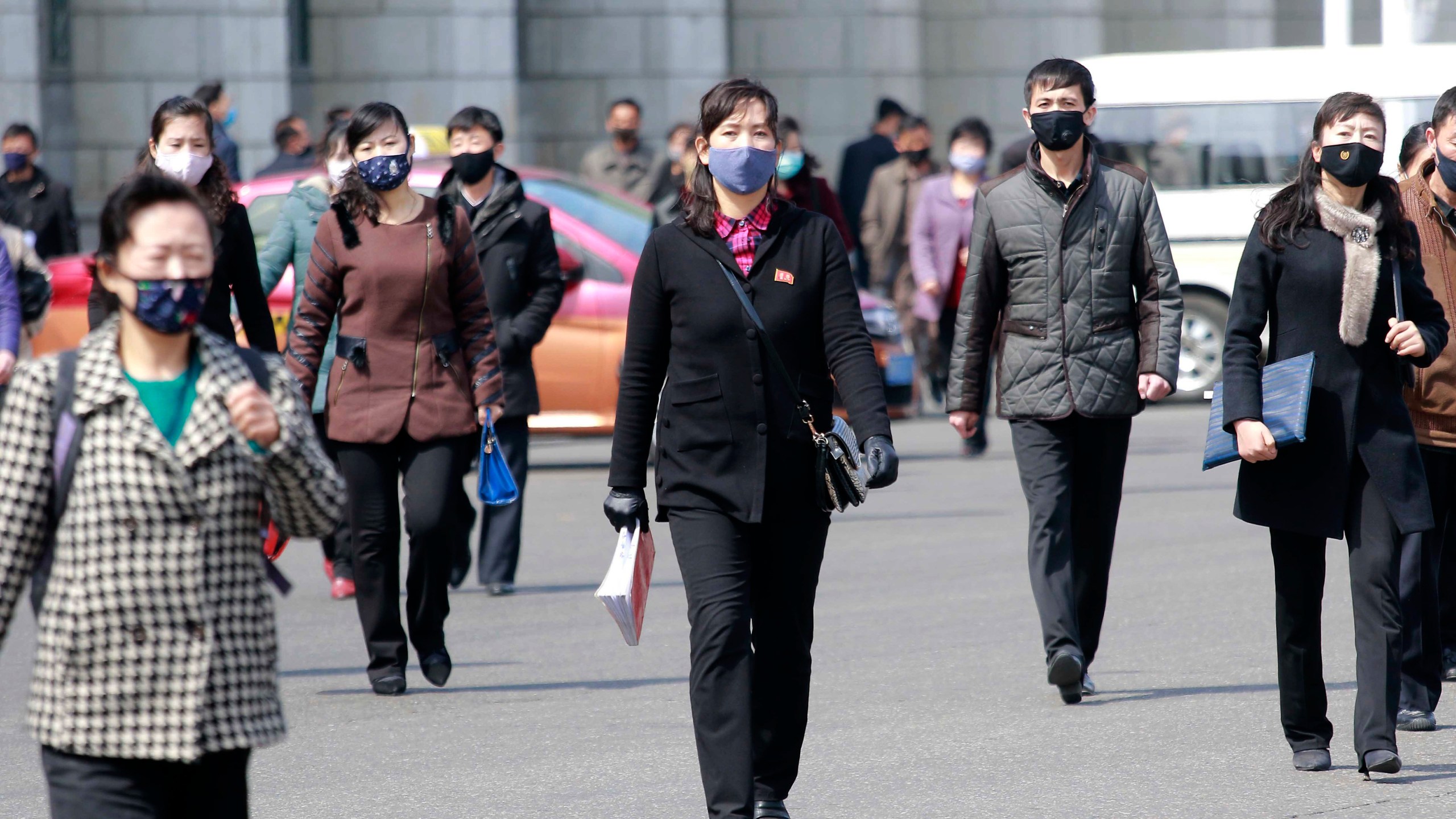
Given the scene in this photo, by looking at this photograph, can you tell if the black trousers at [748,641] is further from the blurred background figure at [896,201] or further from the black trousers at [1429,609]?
the blurred background figure at [896,201]

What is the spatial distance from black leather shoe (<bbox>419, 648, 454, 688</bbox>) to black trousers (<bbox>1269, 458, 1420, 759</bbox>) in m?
2.77

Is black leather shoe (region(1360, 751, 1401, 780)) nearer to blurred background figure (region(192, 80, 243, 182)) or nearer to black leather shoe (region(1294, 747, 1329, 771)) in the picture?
black leather shoe (region(1294, 747, 1329, 771))

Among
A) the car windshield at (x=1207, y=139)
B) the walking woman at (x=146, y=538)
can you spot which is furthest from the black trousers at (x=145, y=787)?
the car windshield at (x=1207, y=139)

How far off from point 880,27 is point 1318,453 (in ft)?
63.3

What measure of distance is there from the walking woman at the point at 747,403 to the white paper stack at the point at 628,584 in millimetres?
53

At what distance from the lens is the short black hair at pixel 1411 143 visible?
7.07 meters

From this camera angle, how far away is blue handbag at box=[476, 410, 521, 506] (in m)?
7.47

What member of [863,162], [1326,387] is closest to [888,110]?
[863,162]

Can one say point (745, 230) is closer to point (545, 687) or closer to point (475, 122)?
point (545, 687)

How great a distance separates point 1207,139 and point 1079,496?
33.9 feet

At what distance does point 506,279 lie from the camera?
905cm

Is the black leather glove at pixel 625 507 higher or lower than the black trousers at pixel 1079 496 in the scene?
higher

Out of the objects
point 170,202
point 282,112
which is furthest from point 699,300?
point 282,112

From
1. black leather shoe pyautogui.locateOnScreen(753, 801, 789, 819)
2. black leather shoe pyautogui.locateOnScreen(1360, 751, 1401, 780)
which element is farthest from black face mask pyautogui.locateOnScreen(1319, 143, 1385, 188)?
black leather shoe pyautogui.locateOnScreen(753, 801, 789, 819)
